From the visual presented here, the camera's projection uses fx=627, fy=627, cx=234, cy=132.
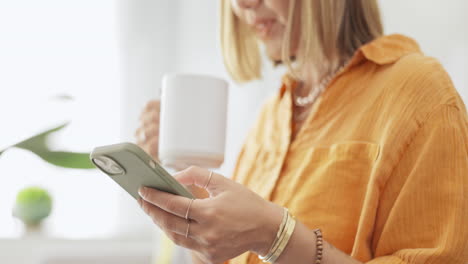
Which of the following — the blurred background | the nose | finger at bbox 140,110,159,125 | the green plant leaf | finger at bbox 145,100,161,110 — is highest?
the nose

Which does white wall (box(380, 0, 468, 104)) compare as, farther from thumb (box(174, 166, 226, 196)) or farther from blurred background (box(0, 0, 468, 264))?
blurred background (box(0, 0, 468, 264))

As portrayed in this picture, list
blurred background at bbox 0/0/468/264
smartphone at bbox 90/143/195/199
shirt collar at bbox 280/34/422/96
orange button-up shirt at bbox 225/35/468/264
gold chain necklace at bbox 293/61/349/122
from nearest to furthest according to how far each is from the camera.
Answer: smartphone at bbox 90/143/195/199 < orange button-up shirt at bbox 225/35/468/264 < shirt collar at bbox 280/34/422/96 < gold chain necklace at bbox 293/61/349/122 < blurred background at bbox 0/0/468/264

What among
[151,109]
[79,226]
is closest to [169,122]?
[151,109]

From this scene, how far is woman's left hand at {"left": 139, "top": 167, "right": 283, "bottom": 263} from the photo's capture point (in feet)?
2.06

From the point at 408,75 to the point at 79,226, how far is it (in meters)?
1.60

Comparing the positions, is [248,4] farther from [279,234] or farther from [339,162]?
[279,234]

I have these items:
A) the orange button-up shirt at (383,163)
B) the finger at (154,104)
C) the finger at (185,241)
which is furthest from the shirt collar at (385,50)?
the finger at (185,241)

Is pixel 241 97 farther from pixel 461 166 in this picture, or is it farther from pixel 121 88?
pixel 461 166

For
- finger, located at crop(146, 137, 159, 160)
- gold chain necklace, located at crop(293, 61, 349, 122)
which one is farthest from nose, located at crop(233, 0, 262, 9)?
finger, located at crop(146, 137, 159, 160)

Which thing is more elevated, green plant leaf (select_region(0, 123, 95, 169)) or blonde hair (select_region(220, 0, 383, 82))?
blonde hair (select_region(220, 0, 383, 82))

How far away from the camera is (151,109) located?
39.5 inches

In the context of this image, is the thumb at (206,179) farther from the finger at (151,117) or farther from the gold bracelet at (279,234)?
the finger at (151,117)

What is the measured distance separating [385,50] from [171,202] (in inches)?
18.3

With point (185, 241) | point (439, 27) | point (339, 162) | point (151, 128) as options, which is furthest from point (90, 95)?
point (185, 241)
